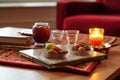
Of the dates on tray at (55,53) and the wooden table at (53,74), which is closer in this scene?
the wooden table at (53,74)

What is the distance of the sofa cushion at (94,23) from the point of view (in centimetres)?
229

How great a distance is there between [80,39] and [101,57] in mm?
429

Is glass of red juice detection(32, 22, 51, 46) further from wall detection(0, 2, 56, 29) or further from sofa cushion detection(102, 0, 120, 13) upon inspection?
wall detection(0, 2, 56, 29)

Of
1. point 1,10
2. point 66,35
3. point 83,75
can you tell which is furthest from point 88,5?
point 83,75

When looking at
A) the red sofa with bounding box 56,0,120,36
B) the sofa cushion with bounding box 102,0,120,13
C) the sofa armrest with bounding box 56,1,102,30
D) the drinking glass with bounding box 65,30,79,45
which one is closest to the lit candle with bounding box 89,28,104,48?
the drinking glass with bounding box 65,30,79,45

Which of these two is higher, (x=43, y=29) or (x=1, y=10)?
(x=43, y=29)

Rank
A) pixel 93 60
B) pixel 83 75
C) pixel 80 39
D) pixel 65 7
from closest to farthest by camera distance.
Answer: pixel 83 75 → pixel 93 60 → pixel 80 39 → pixel 65 7

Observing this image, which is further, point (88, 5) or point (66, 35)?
point (88, 5)

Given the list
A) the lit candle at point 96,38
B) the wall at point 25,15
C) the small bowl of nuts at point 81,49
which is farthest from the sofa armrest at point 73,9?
the small bowl of nuts at point 81,49

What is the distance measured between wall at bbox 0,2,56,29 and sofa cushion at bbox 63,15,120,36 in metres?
0.85

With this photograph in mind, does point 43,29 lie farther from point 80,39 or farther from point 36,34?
point 80,39

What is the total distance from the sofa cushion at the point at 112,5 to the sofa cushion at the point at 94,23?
44 cm

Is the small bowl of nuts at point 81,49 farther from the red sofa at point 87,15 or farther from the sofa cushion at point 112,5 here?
the sofa cushion at point 112,5

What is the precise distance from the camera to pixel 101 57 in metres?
1.19
